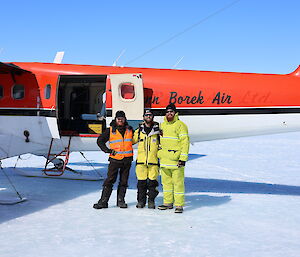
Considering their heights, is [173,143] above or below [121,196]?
above

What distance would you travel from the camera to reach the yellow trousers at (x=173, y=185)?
6793 millimetres

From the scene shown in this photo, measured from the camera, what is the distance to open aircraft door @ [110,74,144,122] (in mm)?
8195

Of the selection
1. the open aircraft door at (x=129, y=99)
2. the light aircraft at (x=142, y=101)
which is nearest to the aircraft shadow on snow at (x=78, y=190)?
the light aircraft at (x=142, y=101)

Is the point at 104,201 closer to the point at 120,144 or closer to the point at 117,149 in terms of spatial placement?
the point at 117,149

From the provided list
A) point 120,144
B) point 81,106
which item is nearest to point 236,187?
point 120,144

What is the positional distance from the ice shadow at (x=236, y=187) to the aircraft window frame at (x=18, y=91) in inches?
193

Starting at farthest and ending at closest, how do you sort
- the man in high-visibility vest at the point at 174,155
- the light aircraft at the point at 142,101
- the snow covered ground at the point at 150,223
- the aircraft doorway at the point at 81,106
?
the aircraft doorway at the point at 81,106
the light aircraft at the point at 142,101
the man in high-visibility vest at the point at 174,155
the snow covered ground at the point at 150,223

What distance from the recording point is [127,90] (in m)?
8.36

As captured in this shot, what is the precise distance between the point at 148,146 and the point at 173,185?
96 centimetres

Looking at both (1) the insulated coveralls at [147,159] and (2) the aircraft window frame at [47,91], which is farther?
(2) the aircraft window frame at [47,91]

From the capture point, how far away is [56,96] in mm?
8492

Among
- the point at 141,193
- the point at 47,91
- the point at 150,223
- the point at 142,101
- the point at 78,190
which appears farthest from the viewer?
the point at 47,91

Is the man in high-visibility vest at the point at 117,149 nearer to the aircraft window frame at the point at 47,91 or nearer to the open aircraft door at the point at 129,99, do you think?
the open aircraft door at the point at 129,99

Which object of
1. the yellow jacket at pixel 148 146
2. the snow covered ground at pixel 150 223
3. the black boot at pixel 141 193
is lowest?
the snow covered ground at pixel 150 223
